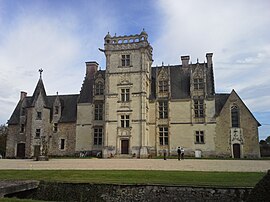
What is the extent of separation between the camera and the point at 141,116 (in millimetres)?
33156

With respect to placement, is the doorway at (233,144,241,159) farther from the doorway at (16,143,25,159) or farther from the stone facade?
the doorway at (16,143,25,159)

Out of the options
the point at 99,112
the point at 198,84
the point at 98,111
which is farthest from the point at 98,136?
the point at 198,84

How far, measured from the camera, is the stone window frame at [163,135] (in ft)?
113

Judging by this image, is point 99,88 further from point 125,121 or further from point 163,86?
point 163,86

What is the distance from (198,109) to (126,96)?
336 inches

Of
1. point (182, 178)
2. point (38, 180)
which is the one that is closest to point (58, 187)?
point (38, 180)

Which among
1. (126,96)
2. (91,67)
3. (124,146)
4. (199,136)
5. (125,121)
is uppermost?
(91,67)

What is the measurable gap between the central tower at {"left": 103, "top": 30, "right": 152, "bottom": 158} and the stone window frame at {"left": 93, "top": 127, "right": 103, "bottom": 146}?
2262 mm

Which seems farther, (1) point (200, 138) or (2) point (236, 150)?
(1) point (200, 138)

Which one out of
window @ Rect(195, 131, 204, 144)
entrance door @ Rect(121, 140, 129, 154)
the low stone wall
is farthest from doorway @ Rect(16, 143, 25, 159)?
the low stone wall

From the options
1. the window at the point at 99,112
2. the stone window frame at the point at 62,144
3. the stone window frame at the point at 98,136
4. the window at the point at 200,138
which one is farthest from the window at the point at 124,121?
the stone window frame at the point at 62,144

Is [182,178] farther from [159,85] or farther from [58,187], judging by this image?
[159,85]

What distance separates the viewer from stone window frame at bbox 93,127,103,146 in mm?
35875

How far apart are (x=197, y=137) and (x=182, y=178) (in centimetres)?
2269
